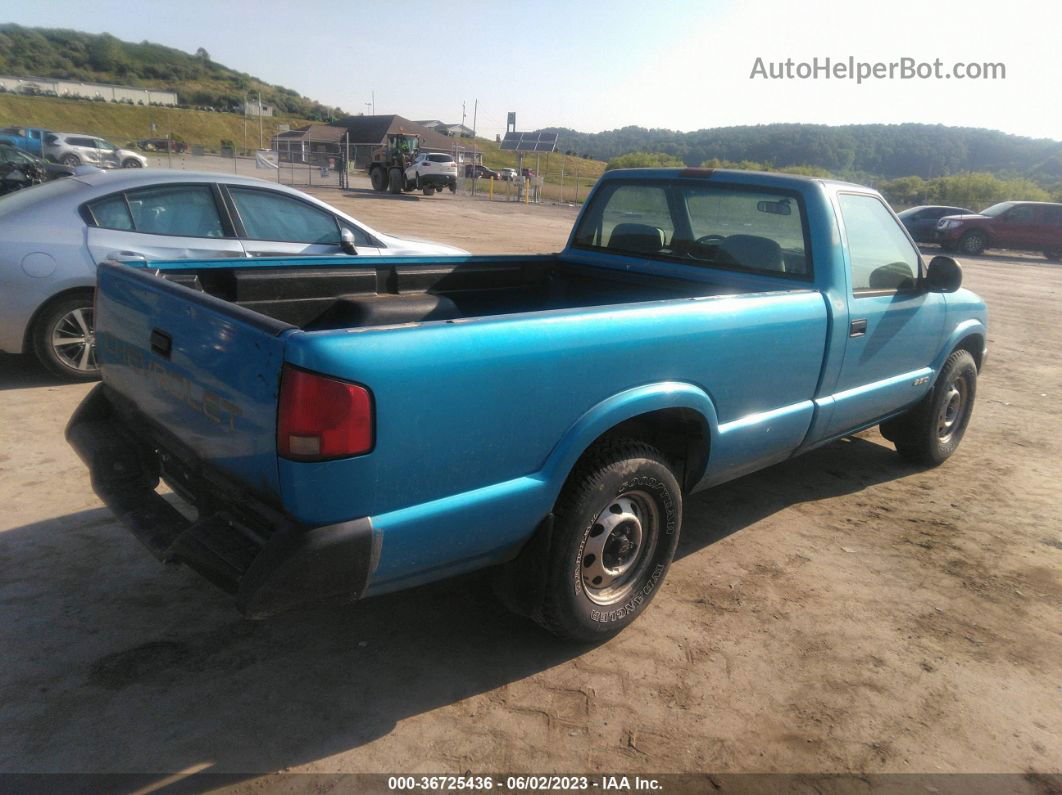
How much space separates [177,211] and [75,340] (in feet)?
3.90

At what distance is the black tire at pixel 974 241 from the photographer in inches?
925

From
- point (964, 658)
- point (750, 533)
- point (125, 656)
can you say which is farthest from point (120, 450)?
point (964, 658)

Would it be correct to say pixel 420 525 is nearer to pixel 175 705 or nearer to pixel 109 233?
pixel 175 705

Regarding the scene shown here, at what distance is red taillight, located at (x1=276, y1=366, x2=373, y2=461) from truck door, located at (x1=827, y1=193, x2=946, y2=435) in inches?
107

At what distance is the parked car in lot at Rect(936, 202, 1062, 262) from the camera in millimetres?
23422

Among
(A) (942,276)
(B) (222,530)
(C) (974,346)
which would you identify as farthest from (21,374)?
(C) (974,346)

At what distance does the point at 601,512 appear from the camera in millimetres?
2900

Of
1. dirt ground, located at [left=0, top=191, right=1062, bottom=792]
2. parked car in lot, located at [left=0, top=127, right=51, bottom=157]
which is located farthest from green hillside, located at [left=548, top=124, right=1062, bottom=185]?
dirt ground, located at [left=0, top=191, right=1062, bottom=792]

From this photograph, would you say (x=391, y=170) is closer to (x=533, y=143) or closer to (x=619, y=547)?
(x=533, y=143)

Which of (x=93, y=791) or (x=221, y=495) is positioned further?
(x=221, y=495)

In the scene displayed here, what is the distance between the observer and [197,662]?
2.80m

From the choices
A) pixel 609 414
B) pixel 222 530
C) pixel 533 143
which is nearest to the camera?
pixel 222 530

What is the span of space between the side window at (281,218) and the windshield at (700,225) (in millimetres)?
2370

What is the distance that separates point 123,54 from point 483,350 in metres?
185
